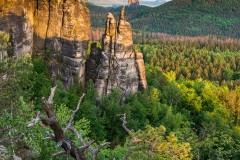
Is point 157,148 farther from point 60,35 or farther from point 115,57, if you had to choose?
point 60,35

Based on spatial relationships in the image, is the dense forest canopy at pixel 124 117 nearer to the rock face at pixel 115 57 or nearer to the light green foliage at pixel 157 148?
the light green foliage at pixel 157 148

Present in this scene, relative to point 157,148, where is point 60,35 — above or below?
above

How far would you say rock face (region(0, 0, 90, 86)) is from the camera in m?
49.0

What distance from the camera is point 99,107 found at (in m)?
48.3

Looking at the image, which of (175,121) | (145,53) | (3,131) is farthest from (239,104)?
(145,53)

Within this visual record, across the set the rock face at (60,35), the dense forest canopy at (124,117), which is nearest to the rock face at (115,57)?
the dense forest canopy at (124,117)

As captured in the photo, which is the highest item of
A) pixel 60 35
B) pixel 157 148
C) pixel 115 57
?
pixel 60 35

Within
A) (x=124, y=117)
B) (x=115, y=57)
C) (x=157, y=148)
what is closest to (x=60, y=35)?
(x=115, y=57)

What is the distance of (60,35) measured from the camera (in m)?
50.0

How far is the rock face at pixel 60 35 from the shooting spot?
49.0 m

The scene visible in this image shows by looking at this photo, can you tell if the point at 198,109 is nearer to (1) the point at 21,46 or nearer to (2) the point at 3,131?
(1) the point at 21,46

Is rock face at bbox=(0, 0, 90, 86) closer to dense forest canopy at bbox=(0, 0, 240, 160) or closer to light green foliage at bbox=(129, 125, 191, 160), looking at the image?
dense forest canopy at bbox=(0, 0, 240, 160)

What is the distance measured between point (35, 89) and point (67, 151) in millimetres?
31237

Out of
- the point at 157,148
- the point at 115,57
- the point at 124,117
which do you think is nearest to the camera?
the point at 157,148
